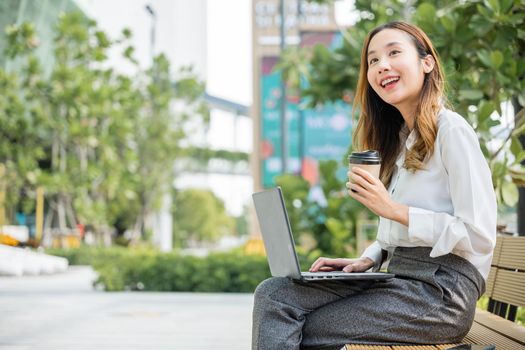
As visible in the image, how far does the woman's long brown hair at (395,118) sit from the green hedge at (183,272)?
9.86 meters

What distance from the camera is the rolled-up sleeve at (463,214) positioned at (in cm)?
214

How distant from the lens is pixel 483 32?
4.61m

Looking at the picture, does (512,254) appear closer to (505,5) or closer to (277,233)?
(277,233)

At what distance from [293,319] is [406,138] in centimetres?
76

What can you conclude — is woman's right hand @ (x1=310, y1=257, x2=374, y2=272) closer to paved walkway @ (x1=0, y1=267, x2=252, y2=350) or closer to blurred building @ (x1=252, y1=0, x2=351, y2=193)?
paved walkway @ (x1=0, y1=267, x2=252, y2=350)

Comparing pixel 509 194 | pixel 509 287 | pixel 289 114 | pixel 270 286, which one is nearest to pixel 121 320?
pixel 509 194

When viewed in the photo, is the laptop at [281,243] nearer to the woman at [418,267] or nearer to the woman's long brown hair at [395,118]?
the woman at [418,267]

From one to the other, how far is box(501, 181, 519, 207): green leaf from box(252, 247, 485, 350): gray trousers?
2.44 m

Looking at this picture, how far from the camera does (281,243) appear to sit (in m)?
2.22

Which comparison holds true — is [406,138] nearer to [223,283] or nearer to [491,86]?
[491,86]

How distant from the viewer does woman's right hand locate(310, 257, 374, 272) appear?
103 inches

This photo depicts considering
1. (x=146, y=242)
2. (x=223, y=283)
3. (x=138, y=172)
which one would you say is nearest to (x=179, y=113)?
(x=138, y=172)

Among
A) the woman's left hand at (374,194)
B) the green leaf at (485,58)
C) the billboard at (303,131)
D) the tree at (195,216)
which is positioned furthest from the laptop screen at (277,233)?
the tree at (195,216)

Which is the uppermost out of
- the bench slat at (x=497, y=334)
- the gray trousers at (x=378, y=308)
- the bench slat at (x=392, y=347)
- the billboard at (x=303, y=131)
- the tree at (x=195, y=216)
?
the billboard at (x=303, y=131)
